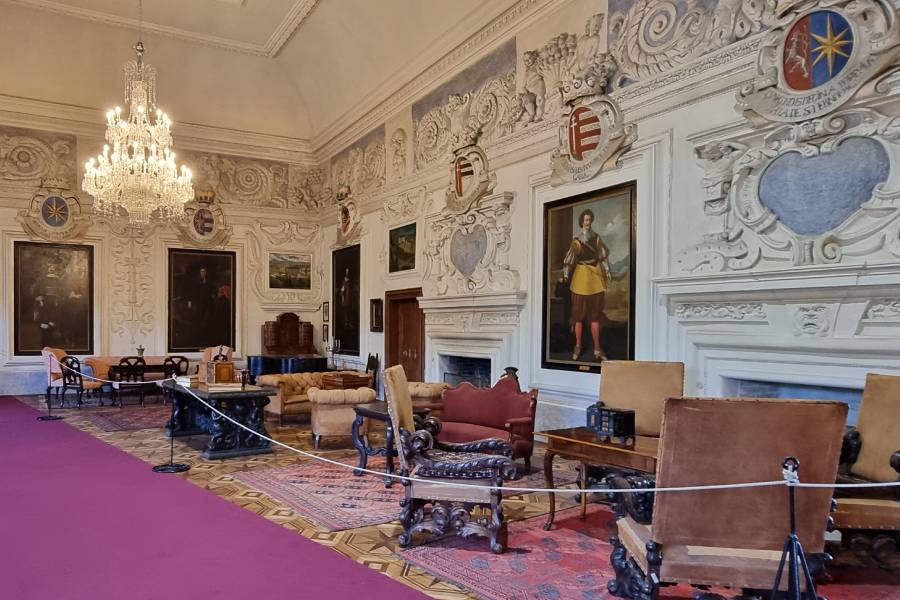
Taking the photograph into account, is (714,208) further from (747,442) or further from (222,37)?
(222,37)

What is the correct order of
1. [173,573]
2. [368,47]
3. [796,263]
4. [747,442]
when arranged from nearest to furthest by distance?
[747,442]
[173,573]
[796,263]
[368,47]

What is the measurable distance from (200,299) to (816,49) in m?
13.2

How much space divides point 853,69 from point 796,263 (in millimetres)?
1575

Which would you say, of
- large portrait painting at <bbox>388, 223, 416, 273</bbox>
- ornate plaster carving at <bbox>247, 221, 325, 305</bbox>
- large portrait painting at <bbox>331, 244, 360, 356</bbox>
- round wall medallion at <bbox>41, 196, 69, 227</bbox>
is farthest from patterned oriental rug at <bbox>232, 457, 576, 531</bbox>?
round wall medallion at <bbox>41, 196, 69, 227</bbox>

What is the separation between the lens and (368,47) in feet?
37.3

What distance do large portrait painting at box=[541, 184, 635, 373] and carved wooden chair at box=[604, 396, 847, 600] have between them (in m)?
3.91

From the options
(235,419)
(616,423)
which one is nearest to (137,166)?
(235,419)

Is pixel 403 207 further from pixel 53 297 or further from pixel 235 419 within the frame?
pixel 53 297

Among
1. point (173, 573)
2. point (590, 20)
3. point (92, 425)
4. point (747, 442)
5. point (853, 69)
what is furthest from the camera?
point (92, 425)

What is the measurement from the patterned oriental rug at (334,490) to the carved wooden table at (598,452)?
1375mm

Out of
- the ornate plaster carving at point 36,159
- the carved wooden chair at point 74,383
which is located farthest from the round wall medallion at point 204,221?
the carved wooden chair at point 74,383

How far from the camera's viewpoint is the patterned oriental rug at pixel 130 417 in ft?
30.3

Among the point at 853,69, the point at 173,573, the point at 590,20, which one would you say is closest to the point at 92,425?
the point at 173,573

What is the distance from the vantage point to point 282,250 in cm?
1514
